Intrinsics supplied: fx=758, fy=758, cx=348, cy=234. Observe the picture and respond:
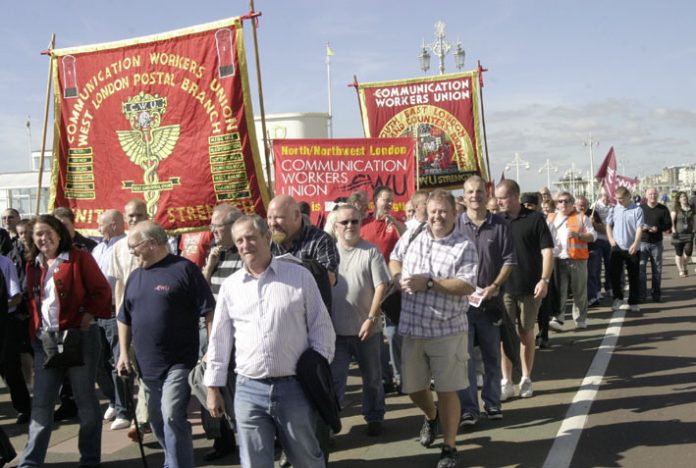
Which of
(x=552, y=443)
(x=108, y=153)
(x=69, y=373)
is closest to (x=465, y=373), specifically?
(x=552, y=443)

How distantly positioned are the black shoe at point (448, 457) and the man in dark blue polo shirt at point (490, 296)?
3.45ft

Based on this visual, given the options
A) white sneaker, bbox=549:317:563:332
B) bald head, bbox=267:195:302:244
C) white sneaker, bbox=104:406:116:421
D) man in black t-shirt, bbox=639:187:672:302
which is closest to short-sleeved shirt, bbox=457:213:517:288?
bald head, bbox=267:195:302:244

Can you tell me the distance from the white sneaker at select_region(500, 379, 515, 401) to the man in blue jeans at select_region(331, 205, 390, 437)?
137cm

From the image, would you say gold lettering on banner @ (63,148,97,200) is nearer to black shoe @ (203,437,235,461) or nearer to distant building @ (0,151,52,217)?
black shoe @ (203,437,235,461)

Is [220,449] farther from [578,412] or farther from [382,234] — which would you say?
[578,412]


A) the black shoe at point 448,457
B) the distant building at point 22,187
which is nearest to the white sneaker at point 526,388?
the black shoe at point 448,457

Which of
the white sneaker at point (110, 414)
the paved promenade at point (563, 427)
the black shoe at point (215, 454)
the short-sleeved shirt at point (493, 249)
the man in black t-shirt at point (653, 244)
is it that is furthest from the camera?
the man in black t-shirt at point (653, 244)

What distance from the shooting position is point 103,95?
7312 millimetres

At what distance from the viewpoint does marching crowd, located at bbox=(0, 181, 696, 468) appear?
3740 mm

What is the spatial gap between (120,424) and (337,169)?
15.4 feet

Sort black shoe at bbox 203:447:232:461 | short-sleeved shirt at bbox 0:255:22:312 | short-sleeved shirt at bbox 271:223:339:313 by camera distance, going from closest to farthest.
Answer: short-sleeved shirt at bbox 271:223:339:313
black shoe at bbox 203:447:232:461
short-sleeved shirt at bbox 0:255:22:312

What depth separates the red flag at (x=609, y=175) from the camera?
15.4 metres

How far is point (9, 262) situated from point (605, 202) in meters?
12.4

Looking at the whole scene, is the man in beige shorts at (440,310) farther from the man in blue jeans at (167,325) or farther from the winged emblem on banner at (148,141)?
the winged emblem on banner at (148,141)
